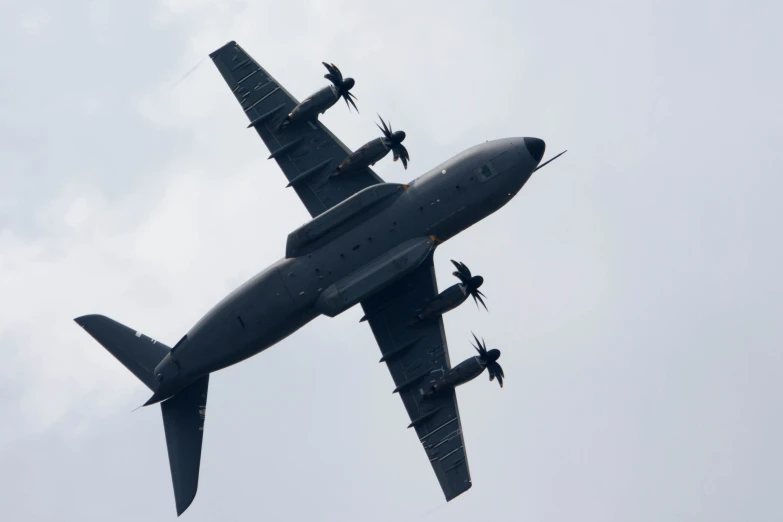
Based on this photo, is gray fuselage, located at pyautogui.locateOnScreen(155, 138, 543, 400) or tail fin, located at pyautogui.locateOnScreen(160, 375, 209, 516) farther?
tail fin, located at pyautogui.locateOnScreen(160, 375, 209, 516)

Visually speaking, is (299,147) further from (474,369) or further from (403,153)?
(474,369)

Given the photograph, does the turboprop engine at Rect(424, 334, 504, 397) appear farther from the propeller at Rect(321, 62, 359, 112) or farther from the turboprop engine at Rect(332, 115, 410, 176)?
the propeller at Rect(321, 62, 359, 112)

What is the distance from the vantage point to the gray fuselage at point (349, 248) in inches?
2228

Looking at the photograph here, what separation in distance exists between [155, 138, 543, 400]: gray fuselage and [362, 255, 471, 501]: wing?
4289 mm

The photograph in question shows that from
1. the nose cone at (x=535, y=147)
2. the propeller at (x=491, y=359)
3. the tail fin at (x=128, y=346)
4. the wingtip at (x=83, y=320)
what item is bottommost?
the propeller at (x=491, y=359)

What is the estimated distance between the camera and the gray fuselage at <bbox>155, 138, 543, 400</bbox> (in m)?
Answer: 56.6

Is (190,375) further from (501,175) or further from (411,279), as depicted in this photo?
(501,175)

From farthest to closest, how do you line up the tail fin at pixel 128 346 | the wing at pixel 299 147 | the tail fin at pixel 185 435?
the wing at pixel 299 147
the tail fin at pixel 128 346
the tail fin at pixel 185 435

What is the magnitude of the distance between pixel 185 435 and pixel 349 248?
16.4 metres

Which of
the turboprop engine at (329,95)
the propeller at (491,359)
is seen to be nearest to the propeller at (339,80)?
the turboprop engine at (329,95)

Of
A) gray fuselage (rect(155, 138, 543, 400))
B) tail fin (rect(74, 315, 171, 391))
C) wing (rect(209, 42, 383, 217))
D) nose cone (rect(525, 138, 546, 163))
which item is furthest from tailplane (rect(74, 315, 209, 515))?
nose cone (rect(525, 138, 546, 163))

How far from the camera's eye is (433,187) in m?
56.7

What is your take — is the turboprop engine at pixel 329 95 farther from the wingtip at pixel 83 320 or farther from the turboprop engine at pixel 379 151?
the wingtip at pixel 83 320

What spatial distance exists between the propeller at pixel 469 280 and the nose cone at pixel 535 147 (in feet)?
27.6
